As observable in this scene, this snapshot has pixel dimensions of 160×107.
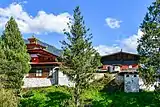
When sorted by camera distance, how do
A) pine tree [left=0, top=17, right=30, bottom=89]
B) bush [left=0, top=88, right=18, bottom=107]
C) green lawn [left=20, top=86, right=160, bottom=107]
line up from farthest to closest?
1. pine tree [left=0, top=17, right=30, bottom=89]
2. green lawn [left=20, top=86, right=160, bottom=107]
3. bush [left=0, top=88, right=18, bottom=107]

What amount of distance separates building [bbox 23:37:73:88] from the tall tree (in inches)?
648

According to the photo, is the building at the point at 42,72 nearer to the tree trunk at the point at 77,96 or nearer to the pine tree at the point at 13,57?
the pine tree at the point at 13,57

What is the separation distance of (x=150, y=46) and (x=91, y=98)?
1072cm

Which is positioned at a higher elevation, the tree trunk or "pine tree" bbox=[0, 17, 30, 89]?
"pine tree" bbox=[0, 17, 30, 89]

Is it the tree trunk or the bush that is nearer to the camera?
the bush

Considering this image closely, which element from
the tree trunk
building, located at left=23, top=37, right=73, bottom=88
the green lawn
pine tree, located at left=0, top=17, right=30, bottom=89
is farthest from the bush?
building, located at left=23, top=37, right=73, bottom=88

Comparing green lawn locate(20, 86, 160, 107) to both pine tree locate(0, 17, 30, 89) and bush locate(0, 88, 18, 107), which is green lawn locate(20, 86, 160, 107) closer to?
pine tree locate(0, 17, 30, 89)

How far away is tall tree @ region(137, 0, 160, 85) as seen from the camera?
43250 millimetres

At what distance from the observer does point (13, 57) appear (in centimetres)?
5297

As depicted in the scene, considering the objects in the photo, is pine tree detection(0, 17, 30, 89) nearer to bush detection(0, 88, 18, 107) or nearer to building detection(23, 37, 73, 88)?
building detection(23, 37, 73, 88)

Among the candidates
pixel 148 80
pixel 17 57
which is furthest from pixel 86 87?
pixel 17 57

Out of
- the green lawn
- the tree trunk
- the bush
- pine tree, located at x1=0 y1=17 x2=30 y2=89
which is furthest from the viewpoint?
pine tree, located at x1=0 y1=17 x2=30 y2=89

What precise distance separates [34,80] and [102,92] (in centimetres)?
1129

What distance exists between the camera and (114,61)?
73688mm
